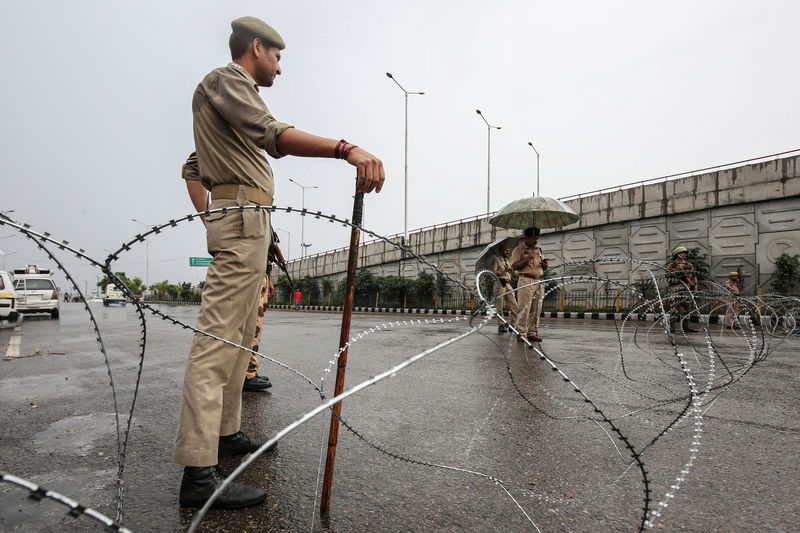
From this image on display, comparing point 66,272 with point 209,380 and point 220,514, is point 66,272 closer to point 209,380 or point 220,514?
point 209,380

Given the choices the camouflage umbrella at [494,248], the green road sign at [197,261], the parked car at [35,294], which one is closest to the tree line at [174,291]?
the green road sign at [197,261]

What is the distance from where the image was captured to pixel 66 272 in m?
1.59

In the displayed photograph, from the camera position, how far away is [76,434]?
259cm

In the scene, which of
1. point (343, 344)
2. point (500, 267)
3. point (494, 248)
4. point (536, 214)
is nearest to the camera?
point (343, 344)

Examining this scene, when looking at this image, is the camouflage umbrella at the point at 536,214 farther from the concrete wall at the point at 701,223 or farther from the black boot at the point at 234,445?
the black boot at the point at 234,445

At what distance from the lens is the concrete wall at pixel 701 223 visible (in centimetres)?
1687

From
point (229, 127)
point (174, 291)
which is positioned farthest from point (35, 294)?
point (174, 291)

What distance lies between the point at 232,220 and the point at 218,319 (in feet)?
1.34

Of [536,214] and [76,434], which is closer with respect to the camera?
[76,434]

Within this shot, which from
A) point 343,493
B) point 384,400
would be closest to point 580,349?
point 384,400

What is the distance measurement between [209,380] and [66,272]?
0.63 m

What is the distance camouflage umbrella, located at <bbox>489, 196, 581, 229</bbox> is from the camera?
24.0 ft

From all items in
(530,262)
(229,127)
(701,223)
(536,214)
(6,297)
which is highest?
(701,223)

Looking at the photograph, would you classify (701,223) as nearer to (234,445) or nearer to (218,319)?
(234,445)
